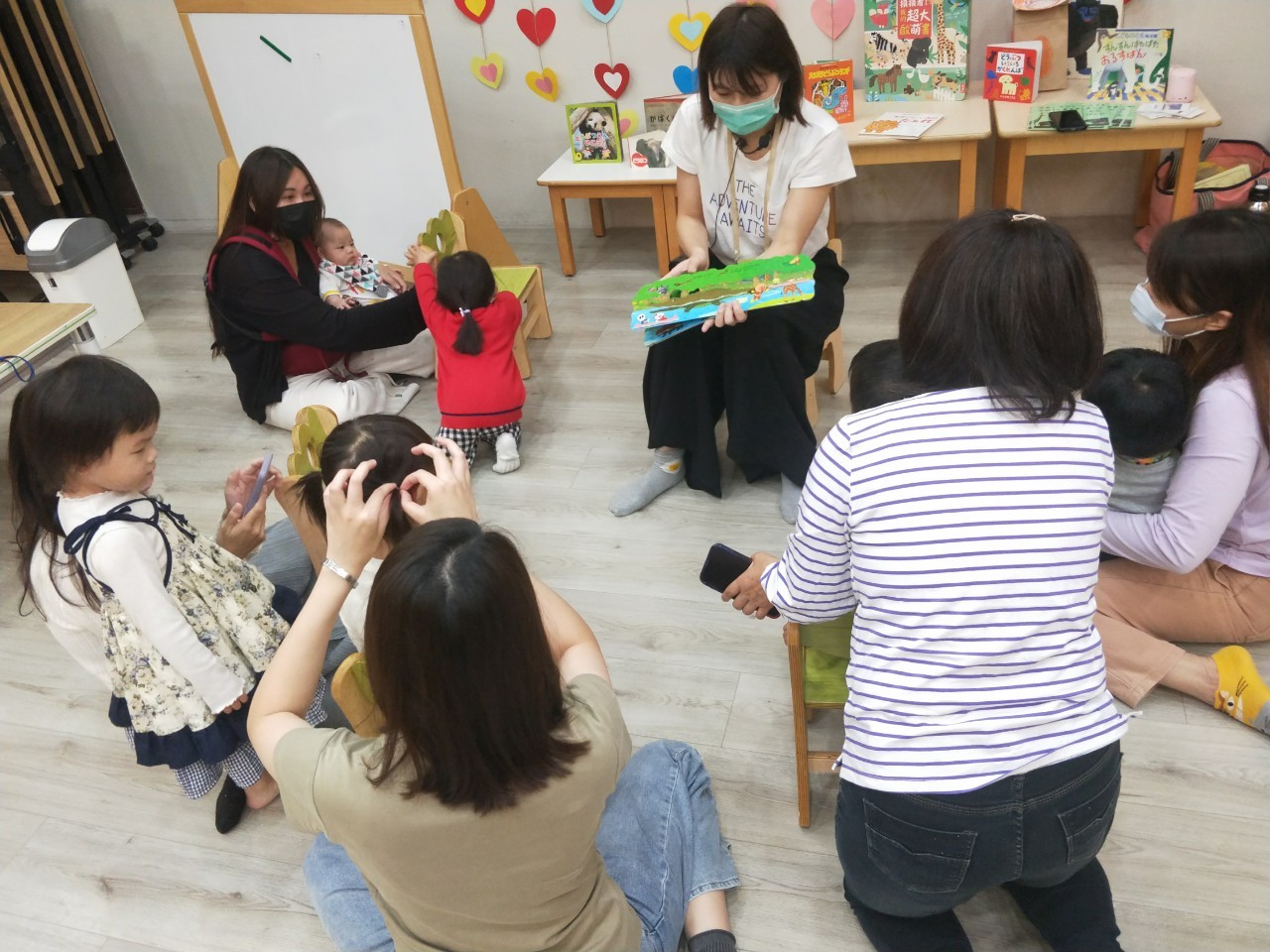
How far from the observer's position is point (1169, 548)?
1804 millimetres

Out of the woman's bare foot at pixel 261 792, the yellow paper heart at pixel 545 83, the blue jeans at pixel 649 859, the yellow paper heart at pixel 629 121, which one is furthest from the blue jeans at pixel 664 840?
the yellow paper heart at pixel 545 83

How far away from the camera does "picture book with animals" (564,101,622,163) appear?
3.70m

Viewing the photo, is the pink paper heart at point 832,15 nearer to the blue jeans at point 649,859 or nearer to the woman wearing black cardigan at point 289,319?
the woman wearing black cardigan at point 289,319

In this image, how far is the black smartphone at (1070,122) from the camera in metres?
3.14

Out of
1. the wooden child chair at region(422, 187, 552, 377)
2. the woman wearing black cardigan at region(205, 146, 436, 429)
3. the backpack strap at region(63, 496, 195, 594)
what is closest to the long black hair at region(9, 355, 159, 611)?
the backpack strap at region(63, 496, 195, 594)

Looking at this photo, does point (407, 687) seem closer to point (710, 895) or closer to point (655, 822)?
point (655, 822)

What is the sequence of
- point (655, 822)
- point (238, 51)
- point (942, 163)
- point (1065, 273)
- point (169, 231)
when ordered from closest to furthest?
point (1065, 273), point (655, 822), point (238, 51), point (942, 163), point (169, 231)

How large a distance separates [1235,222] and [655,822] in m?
1.35

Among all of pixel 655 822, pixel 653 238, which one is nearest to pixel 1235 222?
pixel 655 822

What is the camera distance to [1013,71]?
3393mm

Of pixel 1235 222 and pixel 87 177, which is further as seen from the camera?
pixel 87 177

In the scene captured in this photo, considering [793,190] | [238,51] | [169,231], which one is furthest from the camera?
[169,231]

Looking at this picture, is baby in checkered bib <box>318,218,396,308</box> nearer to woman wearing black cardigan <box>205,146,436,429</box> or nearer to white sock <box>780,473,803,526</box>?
woman wearing black cardigan <box>205,146,436,429</box>

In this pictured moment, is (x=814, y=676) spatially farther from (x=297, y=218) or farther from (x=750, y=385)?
(x=297, y=218)
